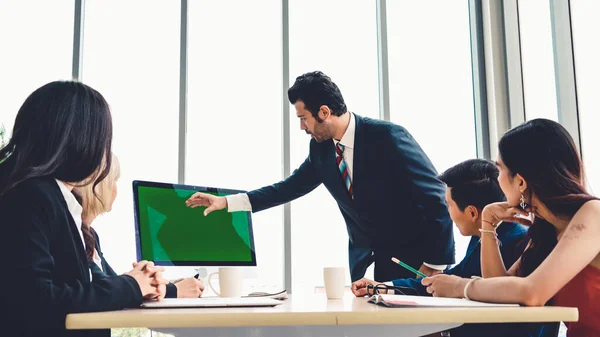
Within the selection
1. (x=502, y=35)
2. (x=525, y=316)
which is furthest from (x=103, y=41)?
(x=525, y=316)

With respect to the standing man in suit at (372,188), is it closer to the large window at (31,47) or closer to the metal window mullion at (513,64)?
the metal window mullion at (513,64)

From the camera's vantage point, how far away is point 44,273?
1020 millimetres

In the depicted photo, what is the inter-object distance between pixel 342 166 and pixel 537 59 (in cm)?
146

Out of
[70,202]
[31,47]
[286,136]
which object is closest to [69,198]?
[70,202]

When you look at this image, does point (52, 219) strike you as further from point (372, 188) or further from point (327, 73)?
point (327, 73)

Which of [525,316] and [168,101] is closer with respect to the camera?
[525,316]

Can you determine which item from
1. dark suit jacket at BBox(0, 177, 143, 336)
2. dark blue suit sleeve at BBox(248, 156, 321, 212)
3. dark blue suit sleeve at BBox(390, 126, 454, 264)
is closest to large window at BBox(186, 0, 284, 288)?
dark blue suit sleeve at BBox(248, 156, 321, 212)

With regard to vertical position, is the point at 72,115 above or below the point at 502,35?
below

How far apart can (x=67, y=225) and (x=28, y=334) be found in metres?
0.22

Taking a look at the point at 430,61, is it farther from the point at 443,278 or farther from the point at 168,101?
the point at 443,278

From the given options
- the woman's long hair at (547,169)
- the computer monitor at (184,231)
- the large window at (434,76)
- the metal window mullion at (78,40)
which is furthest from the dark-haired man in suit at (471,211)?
the metal window mullion at (78,40)

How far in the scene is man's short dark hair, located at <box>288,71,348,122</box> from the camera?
8.36 ft

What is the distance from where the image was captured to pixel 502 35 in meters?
3.46

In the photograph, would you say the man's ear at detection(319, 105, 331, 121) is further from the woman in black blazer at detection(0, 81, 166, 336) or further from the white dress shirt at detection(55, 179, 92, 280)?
the white dress shirt at detection(55, 179, 92, 280)
